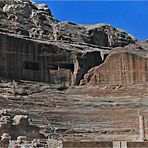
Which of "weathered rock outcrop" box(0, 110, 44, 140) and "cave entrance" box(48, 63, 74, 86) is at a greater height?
"cave entrance" box(48, 63, 74, 86)

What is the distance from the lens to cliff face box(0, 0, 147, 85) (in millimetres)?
57094

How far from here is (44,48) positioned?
193 ft

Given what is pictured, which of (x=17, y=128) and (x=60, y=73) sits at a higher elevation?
(x=60, y=73)

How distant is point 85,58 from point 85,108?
13.1m

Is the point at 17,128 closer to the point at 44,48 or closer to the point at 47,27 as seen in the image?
the point at 44,48

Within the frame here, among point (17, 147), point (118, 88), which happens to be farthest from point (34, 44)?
point (17, 147)

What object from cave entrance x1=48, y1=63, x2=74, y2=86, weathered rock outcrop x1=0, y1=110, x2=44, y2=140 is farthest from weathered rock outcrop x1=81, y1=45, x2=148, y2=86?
weathered rock outcrop x1=0, y1=110, x2=44, y2=140

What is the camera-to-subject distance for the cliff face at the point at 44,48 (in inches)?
2248

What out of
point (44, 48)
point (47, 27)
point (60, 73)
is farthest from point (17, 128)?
point (47, 27)

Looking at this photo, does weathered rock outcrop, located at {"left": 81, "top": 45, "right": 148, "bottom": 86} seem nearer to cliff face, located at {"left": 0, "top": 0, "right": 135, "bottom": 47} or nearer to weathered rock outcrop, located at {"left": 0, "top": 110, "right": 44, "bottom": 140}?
cliff face, located at {"left": 0, "top": 0, "right": 135, "bottom": 47}

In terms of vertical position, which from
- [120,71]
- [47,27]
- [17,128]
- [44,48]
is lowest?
[17,128]

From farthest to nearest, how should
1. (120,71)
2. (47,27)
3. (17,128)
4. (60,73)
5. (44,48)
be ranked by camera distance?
(47,27) < (60,73) < (44,48) < (120,71) < (17,128)

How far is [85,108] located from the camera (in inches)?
1886

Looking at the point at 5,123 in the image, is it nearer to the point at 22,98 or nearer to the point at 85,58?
the point at 22,98
